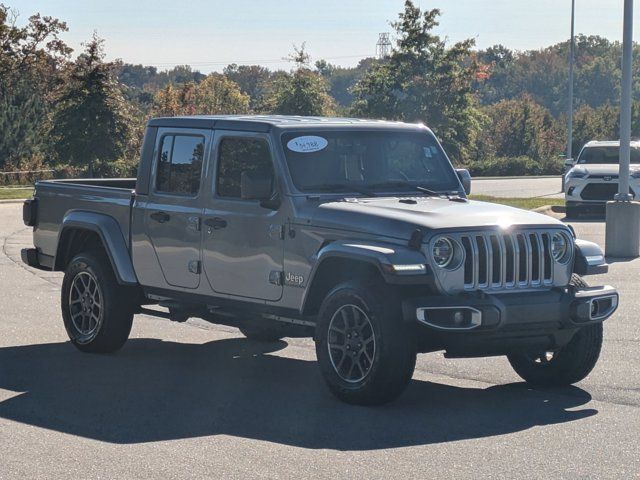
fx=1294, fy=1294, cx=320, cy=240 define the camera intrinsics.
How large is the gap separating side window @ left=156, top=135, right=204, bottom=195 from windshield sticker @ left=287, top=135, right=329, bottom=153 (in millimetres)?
909

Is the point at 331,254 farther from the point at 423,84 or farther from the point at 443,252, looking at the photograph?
the point at 423,84

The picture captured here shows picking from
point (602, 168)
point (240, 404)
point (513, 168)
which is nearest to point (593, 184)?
point (602, 168)

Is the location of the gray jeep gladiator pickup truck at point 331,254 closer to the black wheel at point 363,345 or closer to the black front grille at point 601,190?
the black wheel at point 363,345

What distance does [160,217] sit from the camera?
404 inches

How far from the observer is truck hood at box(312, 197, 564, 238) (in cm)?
848

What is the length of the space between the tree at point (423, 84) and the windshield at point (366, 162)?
43507mm

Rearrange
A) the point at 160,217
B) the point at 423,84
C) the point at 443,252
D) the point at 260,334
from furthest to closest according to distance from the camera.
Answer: the point at 423,84, the point at 260,334, the point at 160,217, the point at 443,252

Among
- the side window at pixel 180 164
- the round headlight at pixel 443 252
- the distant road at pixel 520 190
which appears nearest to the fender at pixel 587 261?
the round headlight at pixel 443 252

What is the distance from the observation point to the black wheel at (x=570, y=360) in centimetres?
909

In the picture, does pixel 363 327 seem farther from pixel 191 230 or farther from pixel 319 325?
pixel 191 230

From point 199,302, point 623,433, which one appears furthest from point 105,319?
point 623,433

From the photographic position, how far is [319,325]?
28.4 ft

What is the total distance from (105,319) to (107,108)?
34362mm

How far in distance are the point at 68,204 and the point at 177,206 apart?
1.52 m
